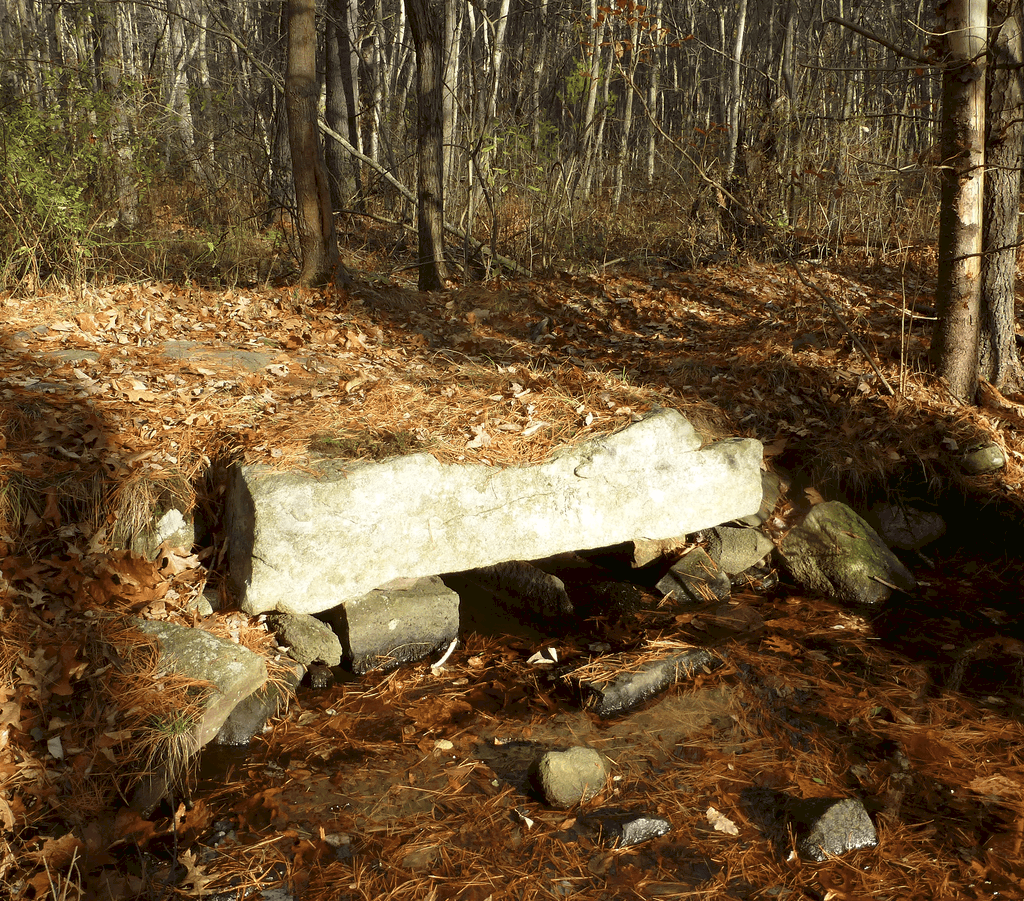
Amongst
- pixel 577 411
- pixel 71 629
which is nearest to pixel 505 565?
pixel 577 411

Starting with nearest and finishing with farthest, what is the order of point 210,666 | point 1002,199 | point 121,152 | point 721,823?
point 721,823, point 210,666, point 1002,199, point 121,152

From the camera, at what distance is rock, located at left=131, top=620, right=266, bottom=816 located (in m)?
3.40

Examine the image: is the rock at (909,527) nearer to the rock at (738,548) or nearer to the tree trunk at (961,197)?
the rock at (738,548)

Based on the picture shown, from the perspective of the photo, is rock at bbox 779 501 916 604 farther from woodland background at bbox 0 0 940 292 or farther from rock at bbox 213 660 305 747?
rock at bbox 213 660 305 747

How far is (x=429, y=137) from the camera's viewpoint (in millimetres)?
7805

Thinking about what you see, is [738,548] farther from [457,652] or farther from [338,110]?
[338,110]

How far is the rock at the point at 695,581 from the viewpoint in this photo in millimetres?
4848

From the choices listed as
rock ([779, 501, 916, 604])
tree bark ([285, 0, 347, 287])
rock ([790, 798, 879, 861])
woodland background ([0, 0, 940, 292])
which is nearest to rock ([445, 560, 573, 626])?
rock ([779, 501, 916, 604])

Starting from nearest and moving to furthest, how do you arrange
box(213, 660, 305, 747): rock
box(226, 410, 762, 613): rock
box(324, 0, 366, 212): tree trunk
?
box(213, 660, 305, 747): rock < box(226, 410, 762, 613): rock < box(324, 0, 366, 212): tree trunk

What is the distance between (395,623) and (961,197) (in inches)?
184

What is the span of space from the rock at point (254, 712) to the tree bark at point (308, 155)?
14.4 feet

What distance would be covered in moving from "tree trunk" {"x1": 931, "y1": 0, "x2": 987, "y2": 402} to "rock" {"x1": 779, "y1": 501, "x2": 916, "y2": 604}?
4.89ft

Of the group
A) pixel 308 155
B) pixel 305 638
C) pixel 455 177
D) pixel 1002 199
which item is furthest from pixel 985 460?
pixel 455 177

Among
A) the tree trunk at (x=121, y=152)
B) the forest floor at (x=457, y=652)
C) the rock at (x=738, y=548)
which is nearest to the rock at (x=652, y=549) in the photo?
the rock at (x=738, y=548)
